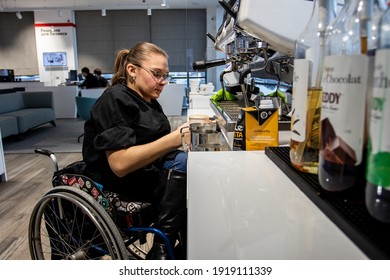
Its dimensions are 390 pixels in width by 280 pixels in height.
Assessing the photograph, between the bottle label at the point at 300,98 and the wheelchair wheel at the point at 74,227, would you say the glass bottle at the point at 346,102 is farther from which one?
the wheelchair wheel at the point at 74,227

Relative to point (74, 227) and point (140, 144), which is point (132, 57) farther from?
point (74, 227)

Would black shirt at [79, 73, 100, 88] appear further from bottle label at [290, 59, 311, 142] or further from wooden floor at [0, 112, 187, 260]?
bottle label at [290, 59, 311, 142]

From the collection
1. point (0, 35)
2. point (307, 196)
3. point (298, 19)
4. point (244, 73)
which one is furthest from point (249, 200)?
point (0, 35)

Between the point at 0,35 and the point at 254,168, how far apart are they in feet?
35.1

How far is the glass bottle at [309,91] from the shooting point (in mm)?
625

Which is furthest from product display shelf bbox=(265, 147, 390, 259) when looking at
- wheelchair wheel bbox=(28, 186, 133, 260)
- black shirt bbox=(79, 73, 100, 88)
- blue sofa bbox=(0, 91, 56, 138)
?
black shirt bbox=(79, 73, 100, 88)

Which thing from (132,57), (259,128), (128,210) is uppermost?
(132,57)

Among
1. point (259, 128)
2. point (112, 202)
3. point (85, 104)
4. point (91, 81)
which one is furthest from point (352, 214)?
point (91, 81)

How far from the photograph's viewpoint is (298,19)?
885 millimetres

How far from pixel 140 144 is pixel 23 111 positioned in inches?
210

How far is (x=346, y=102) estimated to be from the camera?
1.50ft

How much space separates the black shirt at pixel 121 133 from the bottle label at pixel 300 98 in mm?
697

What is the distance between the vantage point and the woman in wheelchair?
3.97 ft

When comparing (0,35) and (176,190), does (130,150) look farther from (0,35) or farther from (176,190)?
(0,35)
